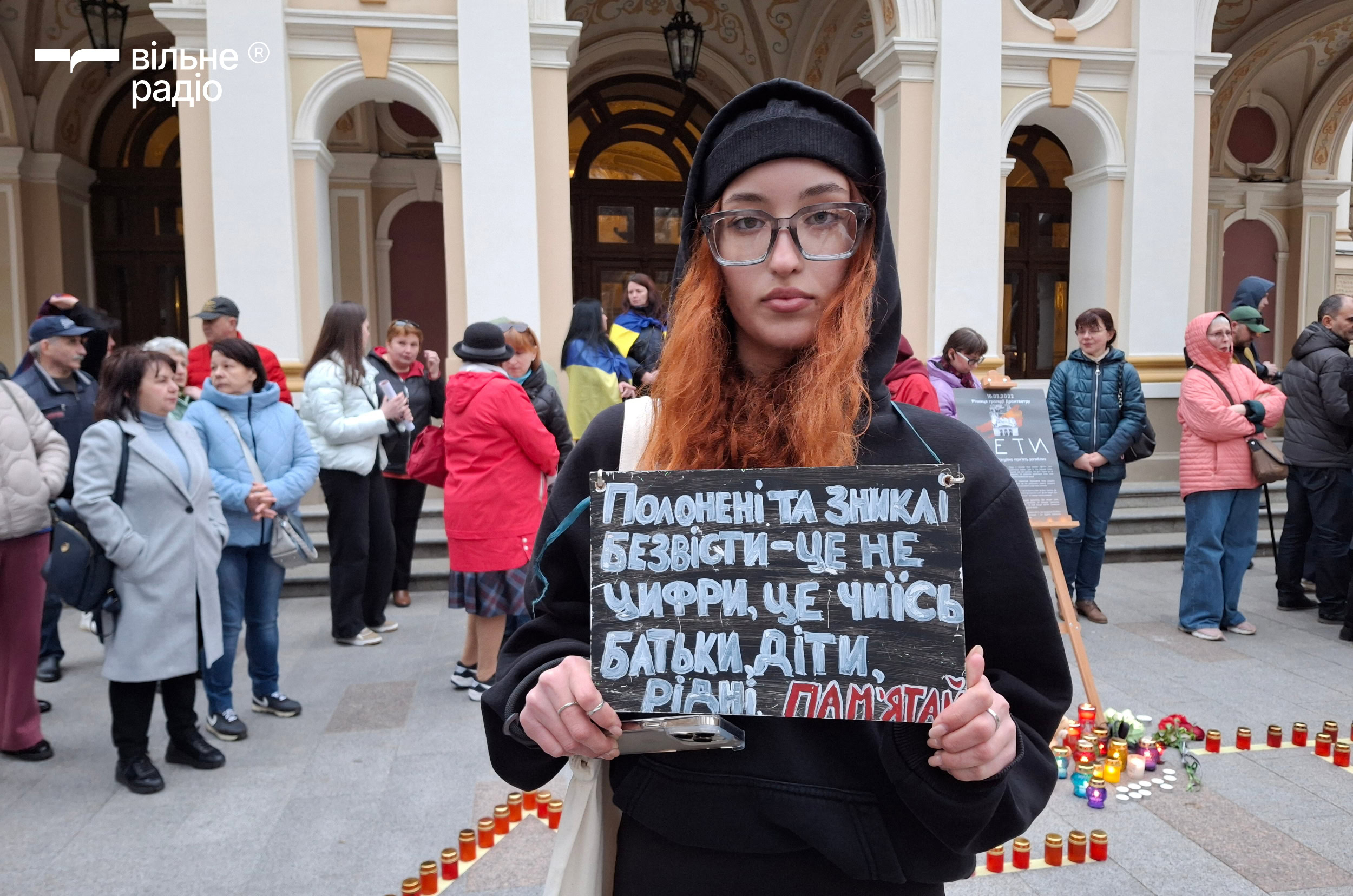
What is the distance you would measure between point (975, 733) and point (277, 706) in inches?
179

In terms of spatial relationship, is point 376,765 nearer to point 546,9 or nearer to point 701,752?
point 701,752

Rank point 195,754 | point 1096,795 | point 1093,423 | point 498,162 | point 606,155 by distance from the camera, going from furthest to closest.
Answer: point 606,155, point 498,162, point 1093,423, point 195,754, point 1096,795

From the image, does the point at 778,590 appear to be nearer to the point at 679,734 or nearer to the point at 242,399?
the point at 679,734

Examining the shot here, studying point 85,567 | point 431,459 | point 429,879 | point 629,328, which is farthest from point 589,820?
point 629,328

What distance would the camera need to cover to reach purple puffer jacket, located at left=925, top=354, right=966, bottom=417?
528 cm

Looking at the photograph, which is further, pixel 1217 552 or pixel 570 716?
pixel 1217 552

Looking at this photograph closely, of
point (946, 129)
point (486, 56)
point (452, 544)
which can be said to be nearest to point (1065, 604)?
point (452, 544)

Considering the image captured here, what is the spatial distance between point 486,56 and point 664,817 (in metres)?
8.29

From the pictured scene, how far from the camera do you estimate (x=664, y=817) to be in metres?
1.22

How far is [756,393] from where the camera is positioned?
4.19ft

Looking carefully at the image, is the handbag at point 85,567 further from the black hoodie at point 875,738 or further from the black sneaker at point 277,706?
the black hoodie at point 875,738

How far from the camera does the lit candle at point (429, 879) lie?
117 inches

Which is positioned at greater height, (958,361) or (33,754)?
(958,361)

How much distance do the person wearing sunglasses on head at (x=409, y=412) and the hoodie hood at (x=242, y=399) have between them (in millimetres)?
1229
